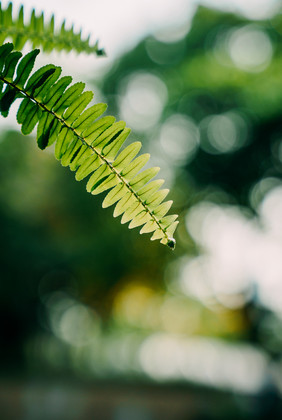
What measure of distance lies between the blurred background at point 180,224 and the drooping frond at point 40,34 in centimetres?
581

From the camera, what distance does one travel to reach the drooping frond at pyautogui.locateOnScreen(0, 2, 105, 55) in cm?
49

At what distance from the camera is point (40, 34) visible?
512 millimetres

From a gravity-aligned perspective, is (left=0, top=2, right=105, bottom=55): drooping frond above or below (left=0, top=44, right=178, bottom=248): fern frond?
above

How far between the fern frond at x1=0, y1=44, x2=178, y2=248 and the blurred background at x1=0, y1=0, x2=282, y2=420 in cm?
583

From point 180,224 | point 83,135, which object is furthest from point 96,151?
point 180,224

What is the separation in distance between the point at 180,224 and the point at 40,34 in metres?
6.66

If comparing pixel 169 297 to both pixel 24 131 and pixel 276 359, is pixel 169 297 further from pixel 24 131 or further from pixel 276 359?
pixel 24 131

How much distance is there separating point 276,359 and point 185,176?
3735mm

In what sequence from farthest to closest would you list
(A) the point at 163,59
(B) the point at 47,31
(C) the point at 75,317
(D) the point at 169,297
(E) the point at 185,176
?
1. (D) the point at 169,297
2. (C) the point at 75,317
3. (A) the point at 163,59
4. (E) the point at 185,176
5. (B) the point at 47,31

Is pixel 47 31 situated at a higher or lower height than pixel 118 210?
higher

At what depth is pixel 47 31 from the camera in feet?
1.69

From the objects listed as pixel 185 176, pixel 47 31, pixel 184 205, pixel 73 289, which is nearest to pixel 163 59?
pixel 185 176

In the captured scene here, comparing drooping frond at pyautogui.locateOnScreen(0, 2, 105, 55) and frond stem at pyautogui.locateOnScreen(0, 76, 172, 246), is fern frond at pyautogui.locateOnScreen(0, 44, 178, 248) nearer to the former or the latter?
frond stem at pyautogui.locateOnScreen(0, 76, 172, 246)

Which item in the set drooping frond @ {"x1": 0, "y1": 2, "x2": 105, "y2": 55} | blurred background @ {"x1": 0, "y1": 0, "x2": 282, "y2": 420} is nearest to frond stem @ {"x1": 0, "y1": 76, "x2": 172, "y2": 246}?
drooping frond @ {"x1": 0, "y1": 2, "x2": 105, "y2": 55}
